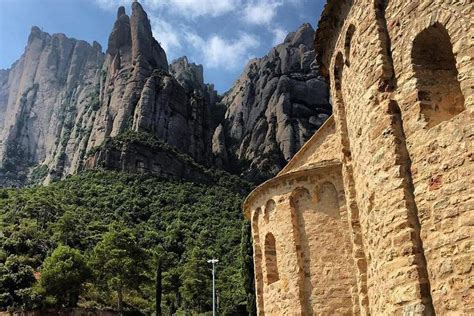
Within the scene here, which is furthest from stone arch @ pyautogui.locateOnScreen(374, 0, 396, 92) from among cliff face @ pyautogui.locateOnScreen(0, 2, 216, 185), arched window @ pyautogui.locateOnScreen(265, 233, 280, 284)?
cliff face @ pyautogui.locateOnScreen(0, 2, 216, 185)

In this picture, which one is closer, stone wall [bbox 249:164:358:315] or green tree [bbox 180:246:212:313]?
stone wall [bbox 249:164:358:315]

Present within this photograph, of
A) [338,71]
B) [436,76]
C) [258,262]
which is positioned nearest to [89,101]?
[258,262]

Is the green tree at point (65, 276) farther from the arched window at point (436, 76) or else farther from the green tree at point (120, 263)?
the arched window at point (436, 76)

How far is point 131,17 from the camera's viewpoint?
132 metres

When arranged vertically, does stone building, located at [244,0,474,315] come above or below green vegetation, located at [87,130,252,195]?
below

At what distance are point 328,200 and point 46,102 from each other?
158m

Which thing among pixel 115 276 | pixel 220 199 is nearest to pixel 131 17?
pixel 220 199

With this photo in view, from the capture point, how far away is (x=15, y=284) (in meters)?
44.0

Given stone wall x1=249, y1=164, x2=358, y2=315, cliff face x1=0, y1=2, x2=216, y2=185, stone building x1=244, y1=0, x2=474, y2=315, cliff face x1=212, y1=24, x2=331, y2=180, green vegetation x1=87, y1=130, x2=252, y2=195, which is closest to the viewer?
stone building x1=244, y1=0, x2=474, y2=315

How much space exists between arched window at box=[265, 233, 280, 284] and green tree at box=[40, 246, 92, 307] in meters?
26.6

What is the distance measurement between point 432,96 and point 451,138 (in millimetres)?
1141

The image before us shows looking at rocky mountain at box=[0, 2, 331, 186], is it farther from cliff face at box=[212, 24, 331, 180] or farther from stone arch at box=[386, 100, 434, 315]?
stone arch at box=[386, 100, 434, 315]

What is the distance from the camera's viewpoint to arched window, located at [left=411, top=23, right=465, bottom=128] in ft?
30.4

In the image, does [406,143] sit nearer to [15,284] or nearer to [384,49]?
[384,49]
